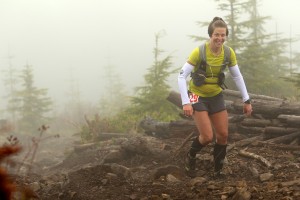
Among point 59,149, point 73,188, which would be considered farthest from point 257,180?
point 59,149

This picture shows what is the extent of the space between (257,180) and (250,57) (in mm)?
12035

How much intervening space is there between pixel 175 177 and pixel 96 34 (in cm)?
10955

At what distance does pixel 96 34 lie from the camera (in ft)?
369

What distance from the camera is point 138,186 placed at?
6.06 metres

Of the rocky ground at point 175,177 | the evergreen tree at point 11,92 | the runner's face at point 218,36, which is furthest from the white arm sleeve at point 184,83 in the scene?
the evergreen tree at point 11,92

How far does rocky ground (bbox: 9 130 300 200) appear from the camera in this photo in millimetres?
5336

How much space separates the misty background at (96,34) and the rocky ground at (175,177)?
58.5 metres

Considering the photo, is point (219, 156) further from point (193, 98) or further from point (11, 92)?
point (11, 92)

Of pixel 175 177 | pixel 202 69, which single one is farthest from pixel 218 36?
pixel 175 177

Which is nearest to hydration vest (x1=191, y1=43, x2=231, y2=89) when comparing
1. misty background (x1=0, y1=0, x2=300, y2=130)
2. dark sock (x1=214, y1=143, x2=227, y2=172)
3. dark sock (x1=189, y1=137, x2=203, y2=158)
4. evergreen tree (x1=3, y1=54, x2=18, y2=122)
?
dark sock (x1=189, y1=137, x2=203, y2=158)

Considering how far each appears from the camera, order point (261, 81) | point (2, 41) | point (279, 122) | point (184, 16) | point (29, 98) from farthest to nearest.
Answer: point (184, 16) → point (2, 41) → point (29, 98) → point (261, 81) → point (279, 122)

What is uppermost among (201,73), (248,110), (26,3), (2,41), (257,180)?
(26,3)

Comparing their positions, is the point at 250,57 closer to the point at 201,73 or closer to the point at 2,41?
the point at 201,73

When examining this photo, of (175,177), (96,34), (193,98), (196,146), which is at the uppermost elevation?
(96,34)
